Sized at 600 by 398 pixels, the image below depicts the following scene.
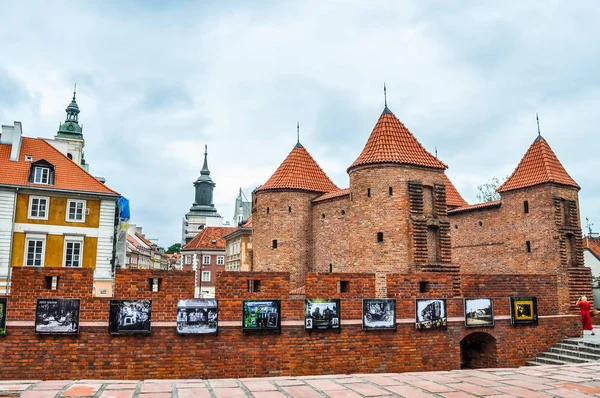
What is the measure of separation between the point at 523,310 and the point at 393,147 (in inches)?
352

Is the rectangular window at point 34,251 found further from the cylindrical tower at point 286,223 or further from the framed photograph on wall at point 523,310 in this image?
the framed photograph on wall at point 523,310

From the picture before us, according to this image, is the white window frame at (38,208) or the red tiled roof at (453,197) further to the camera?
the red tiled roof at (453,197)

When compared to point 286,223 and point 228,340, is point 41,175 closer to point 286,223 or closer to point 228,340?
point 286,223

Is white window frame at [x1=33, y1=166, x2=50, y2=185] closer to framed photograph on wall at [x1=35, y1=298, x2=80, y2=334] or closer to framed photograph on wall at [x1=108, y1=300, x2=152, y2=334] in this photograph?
framed photograph on wall at [x1=35, y1=298, x2=80, y2=334]

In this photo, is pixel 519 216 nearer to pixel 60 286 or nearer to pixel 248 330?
pixel 248 330

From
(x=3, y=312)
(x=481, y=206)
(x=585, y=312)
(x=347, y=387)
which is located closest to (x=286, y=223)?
(x=481, y=206)

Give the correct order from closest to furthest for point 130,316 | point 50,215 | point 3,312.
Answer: point 3,312 → point 130,316 → point 50,215

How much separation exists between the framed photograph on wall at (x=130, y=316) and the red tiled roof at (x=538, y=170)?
17.1 m

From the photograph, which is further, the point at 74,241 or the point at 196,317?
the point at 74,241

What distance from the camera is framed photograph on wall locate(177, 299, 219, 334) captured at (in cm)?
1020

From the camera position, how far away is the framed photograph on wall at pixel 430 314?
11727 millimetres

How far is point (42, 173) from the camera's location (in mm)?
24109

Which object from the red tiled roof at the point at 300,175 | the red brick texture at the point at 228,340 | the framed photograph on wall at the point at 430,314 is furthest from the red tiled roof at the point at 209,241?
the red brick texture at the point at 228,340

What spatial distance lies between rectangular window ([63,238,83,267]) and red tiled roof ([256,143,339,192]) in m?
8.67
